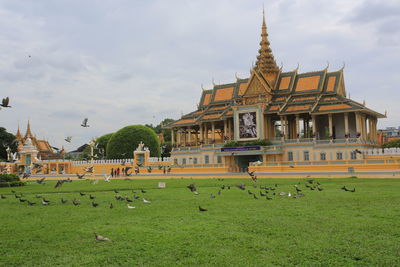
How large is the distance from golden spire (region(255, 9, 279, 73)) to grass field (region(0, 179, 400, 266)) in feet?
152

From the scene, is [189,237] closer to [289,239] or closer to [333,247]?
[289,239]

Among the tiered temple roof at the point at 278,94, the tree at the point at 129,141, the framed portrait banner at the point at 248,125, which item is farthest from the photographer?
the tree at the point at 129,141

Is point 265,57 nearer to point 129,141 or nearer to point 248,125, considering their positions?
point 248,125

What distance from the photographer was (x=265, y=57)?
2366 inches

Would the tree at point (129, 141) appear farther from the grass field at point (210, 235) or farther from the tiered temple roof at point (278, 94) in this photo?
the grass field at point (210, 235)

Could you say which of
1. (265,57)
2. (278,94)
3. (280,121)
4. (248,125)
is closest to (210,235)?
(248,125)

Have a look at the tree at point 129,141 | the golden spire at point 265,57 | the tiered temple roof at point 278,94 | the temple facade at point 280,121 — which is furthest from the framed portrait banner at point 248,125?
the tree at point 129,141

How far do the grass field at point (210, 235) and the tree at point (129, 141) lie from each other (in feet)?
204

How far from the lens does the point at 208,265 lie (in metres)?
7.20

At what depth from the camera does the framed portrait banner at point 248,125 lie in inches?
2088

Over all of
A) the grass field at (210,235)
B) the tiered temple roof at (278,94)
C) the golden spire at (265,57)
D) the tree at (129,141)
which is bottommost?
the grass field at (210,235)

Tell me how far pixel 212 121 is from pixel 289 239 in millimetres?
49310

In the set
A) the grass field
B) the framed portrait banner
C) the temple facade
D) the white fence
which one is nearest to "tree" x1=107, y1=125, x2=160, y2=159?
the temple facade

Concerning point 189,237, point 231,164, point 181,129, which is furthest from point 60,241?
point 181,129
